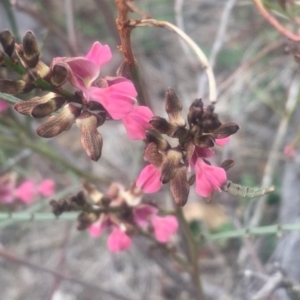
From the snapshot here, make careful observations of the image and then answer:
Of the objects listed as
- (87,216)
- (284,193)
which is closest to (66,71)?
(87,216)

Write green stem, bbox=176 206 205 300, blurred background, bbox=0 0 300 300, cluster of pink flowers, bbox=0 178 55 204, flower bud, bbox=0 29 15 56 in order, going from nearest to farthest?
flower bud, bbox=0 29 15 56
green stem, bbox=176 206 205 300
cluster of pink flowers, bbox=0 178 55 204
blurred background, bbox=0 0 300 300

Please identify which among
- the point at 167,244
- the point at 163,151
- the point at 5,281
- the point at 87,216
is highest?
the point at 163,151

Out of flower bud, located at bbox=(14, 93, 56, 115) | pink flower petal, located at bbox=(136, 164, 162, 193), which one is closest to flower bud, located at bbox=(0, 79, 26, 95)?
flower bud, located at bbox=(14, 93, 56, 115)

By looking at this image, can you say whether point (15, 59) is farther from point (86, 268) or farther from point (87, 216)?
point (86, 268)

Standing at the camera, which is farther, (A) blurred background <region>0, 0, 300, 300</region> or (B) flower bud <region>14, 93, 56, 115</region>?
(A) blurred background <region>0, 0, 300, 300</region>

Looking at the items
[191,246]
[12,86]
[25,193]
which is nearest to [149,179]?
[12,86]

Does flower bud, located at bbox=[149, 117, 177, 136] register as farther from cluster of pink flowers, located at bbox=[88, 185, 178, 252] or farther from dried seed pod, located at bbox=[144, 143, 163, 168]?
cluster of pink flowers, located at bbox=[88, 185, 178, 252]

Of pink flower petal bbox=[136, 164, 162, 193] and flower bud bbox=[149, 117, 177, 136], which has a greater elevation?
flower bud bbox=[149, 117, 177, 136]

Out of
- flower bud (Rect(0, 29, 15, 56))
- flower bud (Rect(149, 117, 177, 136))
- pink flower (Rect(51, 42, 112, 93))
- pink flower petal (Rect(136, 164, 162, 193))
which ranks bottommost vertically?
pink flower petal (Rect(136, 164, 162, 193))
